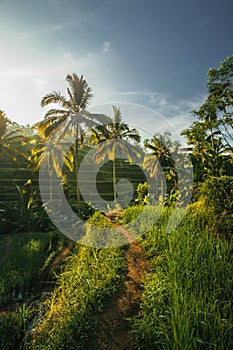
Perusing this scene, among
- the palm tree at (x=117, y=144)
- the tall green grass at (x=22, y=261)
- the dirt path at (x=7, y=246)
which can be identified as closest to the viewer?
the tall green grass at (x=22, y=261)

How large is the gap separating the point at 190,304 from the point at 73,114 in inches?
582

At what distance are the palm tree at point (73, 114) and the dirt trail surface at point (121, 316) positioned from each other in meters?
11.5

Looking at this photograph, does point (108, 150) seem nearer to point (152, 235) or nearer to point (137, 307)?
point (152, 235)

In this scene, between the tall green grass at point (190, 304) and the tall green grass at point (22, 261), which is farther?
the tall green grass at point (22, 261)

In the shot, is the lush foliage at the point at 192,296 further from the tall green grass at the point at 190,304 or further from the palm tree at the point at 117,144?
the palm tree at the point at 117,144

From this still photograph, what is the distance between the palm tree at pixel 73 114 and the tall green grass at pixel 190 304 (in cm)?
1242

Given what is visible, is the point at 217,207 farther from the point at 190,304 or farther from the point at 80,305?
the point at 80,305

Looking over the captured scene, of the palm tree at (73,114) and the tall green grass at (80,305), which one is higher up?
the palm tree at (73,114)

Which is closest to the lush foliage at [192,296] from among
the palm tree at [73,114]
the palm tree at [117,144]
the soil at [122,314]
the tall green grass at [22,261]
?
the soil at [122,314]

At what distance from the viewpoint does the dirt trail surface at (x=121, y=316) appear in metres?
2.88

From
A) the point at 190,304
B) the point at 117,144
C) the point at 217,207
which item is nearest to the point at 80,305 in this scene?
the point at 190,304

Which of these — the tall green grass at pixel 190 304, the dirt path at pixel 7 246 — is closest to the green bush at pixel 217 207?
the tall green grass at pixel 190 304

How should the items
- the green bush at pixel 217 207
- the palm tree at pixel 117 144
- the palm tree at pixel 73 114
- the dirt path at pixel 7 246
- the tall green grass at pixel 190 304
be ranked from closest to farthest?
the tall green grass at pixel 190 304, the green bush at pixel 217 207, the dirt path at pixel 7 246, the palm tree at pixel 73 114, the palm tree at pixel 117 144

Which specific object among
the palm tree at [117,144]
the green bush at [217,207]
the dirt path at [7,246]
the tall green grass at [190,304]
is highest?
the palm tree at [117,144]
